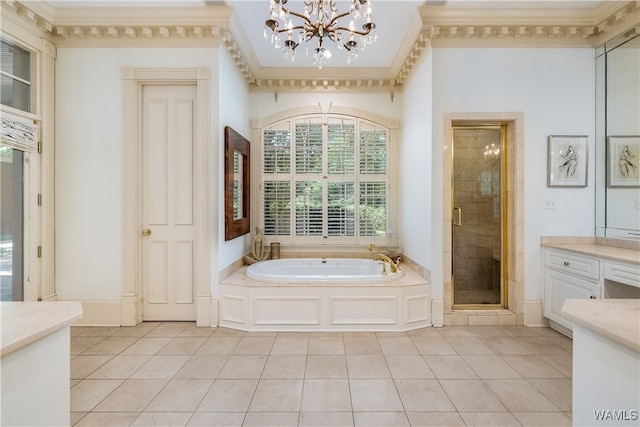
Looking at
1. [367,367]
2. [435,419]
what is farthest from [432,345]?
[435,419]

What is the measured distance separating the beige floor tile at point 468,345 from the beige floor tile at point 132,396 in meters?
2.31

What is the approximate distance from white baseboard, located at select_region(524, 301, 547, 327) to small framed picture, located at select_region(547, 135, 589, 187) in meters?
1.26

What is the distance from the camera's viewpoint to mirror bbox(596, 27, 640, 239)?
2.75m

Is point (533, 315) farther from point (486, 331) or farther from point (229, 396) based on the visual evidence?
point (229, 396)

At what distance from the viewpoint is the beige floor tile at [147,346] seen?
8.26 feet

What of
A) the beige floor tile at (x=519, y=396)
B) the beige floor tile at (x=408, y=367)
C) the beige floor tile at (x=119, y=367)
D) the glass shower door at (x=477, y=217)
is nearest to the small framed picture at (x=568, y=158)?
the glass shower door at (x=477, y=217)

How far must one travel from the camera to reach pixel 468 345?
2637 mm

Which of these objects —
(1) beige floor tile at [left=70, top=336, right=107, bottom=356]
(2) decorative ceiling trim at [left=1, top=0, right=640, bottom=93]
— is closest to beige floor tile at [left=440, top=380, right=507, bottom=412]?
(1) beige floor tile at [left=70, top=336, right=107, bottom=356]

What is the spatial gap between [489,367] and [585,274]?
1229 mm

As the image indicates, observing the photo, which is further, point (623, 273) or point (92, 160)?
point (92, 160)

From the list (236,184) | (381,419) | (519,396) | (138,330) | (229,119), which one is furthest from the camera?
(236,184)

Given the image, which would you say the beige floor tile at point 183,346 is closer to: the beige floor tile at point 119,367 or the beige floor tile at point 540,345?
the beige floor tile at point 119,367

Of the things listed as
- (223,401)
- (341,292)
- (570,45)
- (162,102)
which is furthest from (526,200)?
(162,102)

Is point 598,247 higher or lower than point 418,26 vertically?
lower
